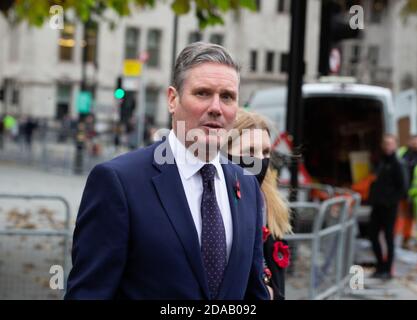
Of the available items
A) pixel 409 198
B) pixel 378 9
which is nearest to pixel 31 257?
pixel 409 198

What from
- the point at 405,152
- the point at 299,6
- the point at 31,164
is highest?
the point at 299,6

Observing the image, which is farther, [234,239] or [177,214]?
[234,239]

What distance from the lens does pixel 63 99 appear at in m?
50.5

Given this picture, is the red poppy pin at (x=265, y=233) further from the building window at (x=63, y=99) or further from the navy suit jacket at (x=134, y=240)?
the building window at (x=63, y=99)

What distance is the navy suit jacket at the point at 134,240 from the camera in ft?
8.01

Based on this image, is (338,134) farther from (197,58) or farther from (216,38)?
(216,38)

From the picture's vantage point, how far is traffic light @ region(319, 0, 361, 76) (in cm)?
792

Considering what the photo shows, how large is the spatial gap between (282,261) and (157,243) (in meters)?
1.53

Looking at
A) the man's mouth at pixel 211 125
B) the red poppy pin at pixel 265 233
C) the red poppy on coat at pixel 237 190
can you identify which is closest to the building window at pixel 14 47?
the red poppy pin at pixel 265 233

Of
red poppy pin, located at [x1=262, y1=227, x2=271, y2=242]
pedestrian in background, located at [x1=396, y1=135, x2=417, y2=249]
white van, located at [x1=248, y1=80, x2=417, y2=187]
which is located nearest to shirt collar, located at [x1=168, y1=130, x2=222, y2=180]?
red poppy pin, located at [x1=262, y1=227, x2=271, y2=242]

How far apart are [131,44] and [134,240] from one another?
4953cm

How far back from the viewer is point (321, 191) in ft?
43.0

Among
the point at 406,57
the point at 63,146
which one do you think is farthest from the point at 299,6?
the point at 406,57

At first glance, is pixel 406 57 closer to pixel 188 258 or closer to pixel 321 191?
pixel 321 191
